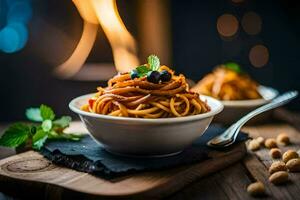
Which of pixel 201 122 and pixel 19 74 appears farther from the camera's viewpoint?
pixel 19 74

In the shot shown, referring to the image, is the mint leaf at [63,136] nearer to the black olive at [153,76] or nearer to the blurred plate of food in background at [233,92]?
the black olive at [153,76]

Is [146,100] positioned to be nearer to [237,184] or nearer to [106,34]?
[237,184]

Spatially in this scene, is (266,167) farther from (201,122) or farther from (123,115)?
(123,115)

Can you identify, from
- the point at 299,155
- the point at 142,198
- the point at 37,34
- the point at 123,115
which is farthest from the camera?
the point at 37,34

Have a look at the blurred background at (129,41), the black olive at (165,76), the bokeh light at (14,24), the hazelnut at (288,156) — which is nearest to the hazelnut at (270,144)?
the hazelnut at (288,156)

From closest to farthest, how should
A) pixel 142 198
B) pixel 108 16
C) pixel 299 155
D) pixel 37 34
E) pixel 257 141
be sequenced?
pixel 142 198
pixel 299 155
pixel 257 141
pixel 108 16
pixel 37 34

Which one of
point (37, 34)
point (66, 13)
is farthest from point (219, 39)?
point (37, 34)

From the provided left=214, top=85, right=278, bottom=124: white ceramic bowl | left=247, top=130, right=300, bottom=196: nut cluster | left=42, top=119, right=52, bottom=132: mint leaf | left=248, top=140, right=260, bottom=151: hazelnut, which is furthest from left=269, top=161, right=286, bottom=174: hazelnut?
left=42, top=119, right=52, bottom=132: mint leaf
